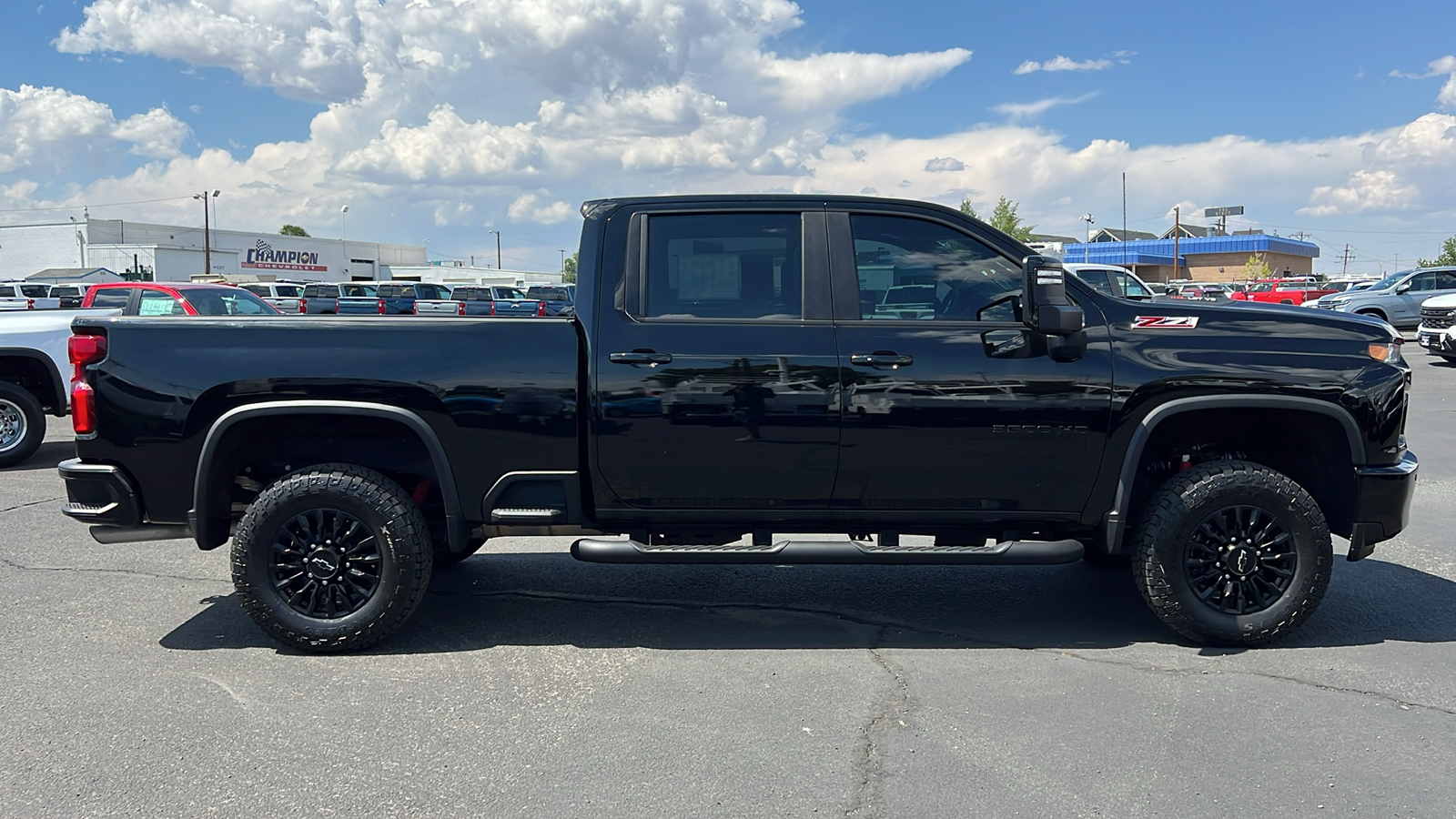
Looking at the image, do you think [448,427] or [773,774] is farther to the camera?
[448,427]

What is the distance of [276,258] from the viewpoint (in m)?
86.2

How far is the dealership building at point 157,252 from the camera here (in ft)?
241

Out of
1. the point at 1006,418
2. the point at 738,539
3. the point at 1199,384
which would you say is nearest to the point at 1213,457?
the point at 1199,384

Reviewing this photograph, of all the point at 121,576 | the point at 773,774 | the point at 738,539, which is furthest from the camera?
the point at 121,576

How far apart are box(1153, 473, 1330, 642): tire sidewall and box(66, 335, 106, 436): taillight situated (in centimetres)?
457

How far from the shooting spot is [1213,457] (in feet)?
16.5

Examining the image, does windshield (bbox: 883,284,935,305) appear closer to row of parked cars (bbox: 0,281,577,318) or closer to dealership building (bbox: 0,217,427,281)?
row of parked cars (bbox: 0,281,577,318)

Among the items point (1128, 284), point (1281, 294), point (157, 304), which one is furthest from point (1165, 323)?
point (1281, 294)

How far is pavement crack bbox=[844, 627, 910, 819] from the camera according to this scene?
3266 mm

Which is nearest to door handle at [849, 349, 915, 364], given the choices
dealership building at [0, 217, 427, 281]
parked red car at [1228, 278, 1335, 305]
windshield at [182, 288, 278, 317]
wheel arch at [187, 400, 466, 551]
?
wheel arch at [187, 400, 466, 551]

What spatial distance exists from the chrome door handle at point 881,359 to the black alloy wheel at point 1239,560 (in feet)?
4.81

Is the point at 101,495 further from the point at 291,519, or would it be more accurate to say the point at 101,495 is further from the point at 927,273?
the point at 927,273

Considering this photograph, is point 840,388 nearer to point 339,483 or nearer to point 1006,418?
point 1006,418

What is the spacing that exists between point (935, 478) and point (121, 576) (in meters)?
4.55
